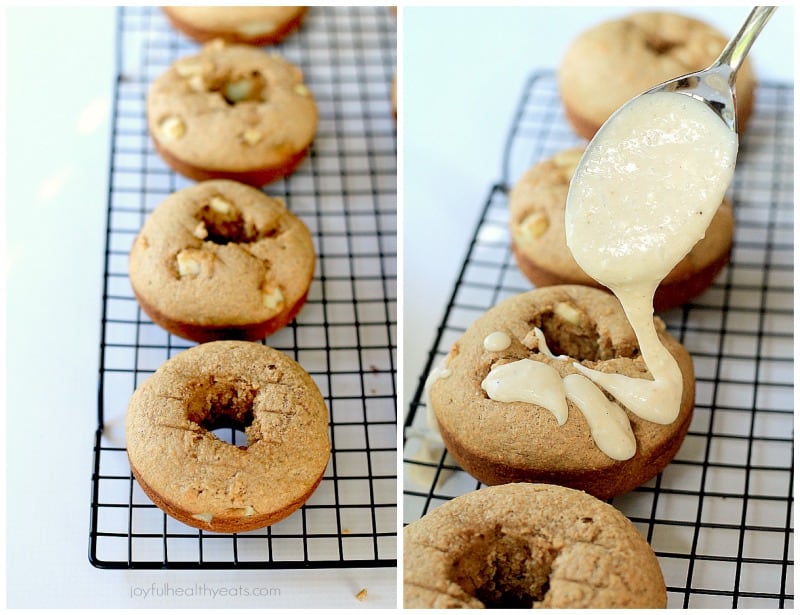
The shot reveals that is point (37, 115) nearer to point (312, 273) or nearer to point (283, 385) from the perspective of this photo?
point (312, 273)

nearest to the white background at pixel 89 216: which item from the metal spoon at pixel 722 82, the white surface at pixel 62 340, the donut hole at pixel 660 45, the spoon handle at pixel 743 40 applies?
the white surface at pixel 62 340

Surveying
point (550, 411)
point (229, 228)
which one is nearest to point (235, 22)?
point (229, 228)

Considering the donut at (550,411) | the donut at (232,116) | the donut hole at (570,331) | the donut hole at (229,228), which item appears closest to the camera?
the donut at (550,411)

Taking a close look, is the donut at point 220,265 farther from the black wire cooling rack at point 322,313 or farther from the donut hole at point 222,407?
the donut hole at point 222,407

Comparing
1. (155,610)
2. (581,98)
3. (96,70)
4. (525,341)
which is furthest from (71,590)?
(581,98)

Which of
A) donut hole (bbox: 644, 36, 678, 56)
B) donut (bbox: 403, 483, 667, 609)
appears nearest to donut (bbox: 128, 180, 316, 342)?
donut (bbox: 403, 483, 667, 609)

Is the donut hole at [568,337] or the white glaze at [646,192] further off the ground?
the white glaze at [646,192]
